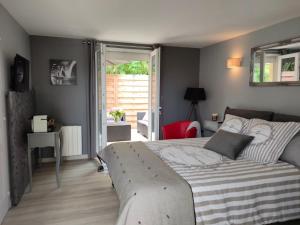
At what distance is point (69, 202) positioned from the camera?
278cm

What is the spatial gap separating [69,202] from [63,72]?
7.99 feet

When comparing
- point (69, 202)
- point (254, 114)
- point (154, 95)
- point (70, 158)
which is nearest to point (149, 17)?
point (154, 95)

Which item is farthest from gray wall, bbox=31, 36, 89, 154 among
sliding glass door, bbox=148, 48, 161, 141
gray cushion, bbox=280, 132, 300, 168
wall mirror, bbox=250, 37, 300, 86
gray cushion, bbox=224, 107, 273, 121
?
gray cushion, bbox=280, 132, 300, 168

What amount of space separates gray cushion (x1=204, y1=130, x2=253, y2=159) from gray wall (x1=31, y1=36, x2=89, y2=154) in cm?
264

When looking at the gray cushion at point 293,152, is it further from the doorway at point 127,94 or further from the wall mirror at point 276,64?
the doorway at point 127,94

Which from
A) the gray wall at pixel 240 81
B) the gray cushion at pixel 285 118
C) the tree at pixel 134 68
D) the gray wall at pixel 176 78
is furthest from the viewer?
the tree at pixel 134 68

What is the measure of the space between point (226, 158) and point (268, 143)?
474mm

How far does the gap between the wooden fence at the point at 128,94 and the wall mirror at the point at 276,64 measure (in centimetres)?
475

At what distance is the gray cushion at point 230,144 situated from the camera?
2.60m

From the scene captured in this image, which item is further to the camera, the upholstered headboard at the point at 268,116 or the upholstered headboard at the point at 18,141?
the upholstered headboard at the point at 268,116

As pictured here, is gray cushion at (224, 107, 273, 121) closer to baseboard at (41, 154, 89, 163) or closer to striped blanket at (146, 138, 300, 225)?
striped blanket at (146, 138, 300, 225)

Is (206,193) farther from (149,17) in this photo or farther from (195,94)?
(195,94)

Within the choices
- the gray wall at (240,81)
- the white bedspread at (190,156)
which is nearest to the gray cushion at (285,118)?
the gray wall at (240,81)

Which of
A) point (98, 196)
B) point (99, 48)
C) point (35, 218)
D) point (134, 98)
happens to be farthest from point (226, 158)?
point (134, 98)
